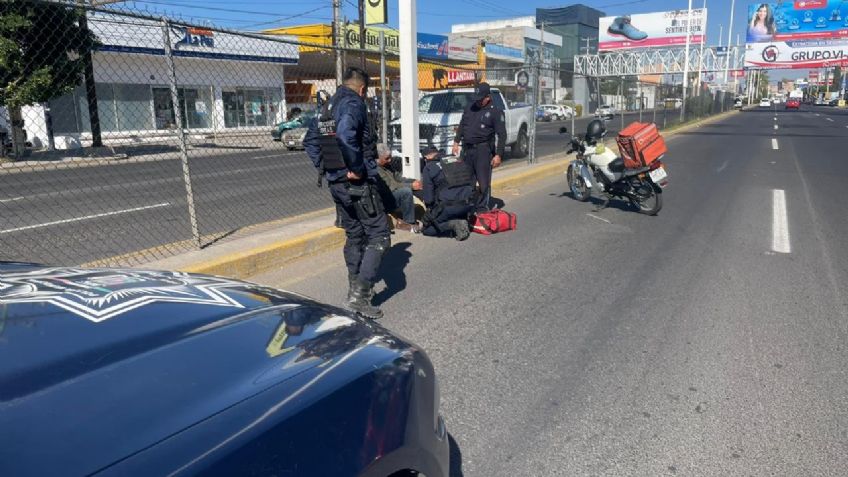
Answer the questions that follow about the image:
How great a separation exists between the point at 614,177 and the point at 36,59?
1416 cm

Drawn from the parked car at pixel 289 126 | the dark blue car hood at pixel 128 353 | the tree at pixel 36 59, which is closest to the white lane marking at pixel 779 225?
the dark blue car hood at pixel 128 353

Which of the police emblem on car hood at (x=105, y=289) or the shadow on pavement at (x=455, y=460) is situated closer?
the police emblem on car hood at (x=105, y=289)

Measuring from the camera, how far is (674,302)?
5.07 m

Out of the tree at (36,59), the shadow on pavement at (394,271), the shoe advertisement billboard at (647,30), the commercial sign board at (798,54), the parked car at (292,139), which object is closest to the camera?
the shadow on pavement at (394,271)

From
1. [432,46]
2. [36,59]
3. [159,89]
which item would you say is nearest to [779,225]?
[36,59]

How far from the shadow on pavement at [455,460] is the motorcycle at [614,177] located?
674 cm

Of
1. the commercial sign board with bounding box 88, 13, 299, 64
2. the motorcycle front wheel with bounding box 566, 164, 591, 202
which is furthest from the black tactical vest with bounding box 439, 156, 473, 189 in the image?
the commercial sign board with bounding box 88, 13, 299, 64

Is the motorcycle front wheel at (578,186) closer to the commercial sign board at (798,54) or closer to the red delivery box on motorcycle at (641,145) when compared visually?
the red delivery box on motorcycle at (641,145)

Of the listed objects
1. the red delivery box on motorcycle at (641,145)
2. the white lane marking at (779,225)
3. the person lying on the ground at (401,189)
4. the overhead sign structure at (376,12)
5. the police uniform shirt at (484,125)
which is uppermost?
the overhead sign structure at (376,12)

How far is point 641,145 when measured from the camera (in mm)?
8586

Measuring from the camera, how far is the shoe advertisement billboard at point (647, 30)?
55125 mm

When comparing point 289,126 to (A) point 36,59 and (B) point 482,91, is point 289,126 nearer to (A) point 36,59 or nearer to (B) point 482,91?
(A) point 36,59

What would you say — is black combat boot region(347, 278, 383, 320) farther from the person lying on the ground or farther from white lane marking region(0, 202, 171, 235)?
white lane marking region(0, 202, 171, 235)

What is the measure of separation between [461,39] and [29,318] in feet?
162
